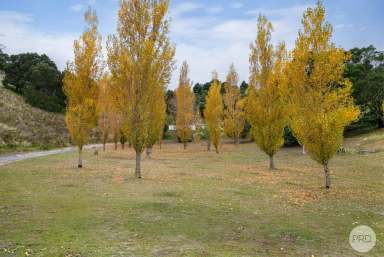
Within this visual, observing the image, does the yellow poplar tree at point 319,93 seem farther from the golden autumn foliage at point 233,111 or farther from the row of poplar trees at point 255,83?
the golden autumn foliage at point 233,111

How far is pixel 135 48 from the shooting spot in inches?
668

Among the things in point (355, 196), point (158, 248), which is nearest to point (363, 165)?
point (355, 196)

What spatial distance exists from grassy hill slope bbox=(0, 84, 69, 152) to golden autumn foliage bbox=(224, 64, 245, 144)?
78.6 ft

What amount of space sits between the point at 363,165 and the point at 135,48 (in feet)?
59.7

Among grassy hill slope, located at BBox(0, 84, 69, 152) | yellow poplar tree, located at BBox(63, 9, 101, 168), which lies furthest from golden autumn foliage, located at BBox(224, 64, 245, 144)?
yellow poplar tree, located at BBox(63, 9, 101, 168)

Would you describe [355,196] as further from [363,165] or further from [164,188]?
[363,165]

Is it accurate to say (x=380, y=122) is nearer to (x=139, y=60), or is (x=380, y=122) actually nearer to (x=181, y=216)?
(x=139, y=60)

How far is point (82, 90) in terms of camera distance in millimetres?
21047

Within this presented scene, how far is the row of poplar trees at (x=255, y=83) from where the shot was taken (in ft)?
47.7

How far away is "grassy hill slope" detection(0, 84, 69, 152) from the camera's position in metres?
40.3

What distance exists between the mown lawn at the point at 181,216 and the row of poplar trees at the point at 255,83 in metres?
2.70

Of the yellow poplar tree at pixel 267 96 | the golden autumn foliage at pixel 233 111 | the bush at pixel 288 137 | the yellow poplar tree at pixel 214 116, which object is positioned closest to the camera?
the yellow poplar tree at pixel 267 96

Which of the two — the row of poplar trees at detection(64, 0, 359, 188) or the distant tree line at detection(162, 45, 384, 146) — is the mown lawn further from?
the distant tree line at detection(162, 45, 384, 146)

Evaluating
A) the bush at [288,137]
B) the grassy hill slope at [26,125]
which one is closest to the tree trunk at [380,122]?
the bush at [288,137]
